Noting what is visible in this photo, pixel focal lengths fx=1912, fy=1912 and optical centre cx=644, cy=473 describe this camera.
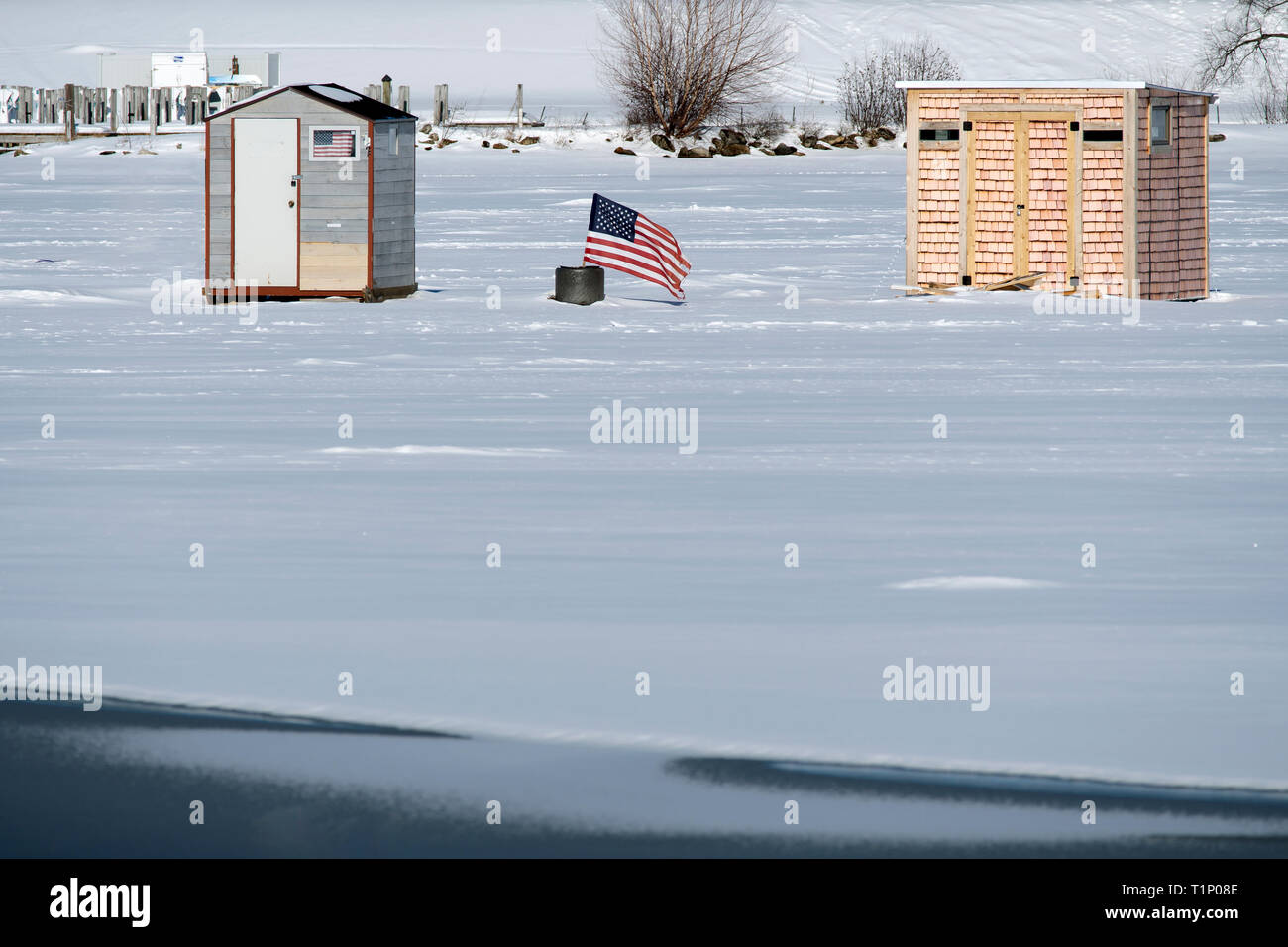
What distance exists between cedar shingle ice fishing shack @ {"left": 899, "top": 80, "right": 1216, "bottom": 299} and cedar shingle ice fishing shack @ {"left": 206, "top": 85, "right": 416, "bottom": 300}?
6.13m

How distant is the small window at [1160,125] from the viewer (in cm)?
2166

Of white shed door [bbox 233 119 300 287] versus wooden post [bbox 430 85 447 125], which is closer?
white shed door [bbox 233 119 300 287]

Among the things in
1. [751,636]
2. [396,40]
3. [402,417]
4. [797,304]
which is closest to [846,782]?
[751,636]

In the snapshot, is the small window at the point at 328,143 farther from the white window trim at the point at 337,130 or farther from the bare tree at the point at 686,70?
the bare tree at the point at 686,70

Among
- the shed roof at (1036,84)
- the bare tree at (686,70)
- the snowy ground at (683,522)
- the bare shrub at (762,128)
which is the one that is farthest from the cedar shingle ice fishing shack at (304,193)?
the bare tree at (686,70)

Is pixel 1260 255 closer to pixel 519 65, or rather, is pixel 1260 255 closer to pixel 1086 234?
pixel 1086 234

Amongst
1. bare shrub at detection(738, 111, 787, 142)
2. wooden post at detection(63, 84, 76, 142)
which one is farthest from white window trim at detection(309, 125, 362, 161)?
bare shrub at detection(738, 111, 787, 142)

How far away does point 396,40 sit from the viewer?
134 metres

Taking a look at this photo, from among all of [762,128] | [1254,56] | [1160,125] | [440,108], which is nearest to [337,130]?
[1160,125]

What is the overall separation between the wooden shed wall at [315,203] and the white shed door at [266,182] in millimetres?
89

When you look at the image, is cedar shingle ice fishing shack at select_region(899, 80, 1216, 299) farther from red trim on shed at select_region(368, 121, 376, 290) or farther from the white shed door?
the white shed door

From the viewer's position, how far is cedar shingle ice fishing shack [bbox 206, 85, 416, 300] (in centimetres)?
2109

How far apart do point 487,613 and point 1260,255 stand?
72.7 ft

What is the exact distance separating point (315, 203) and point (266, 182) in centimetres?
60
